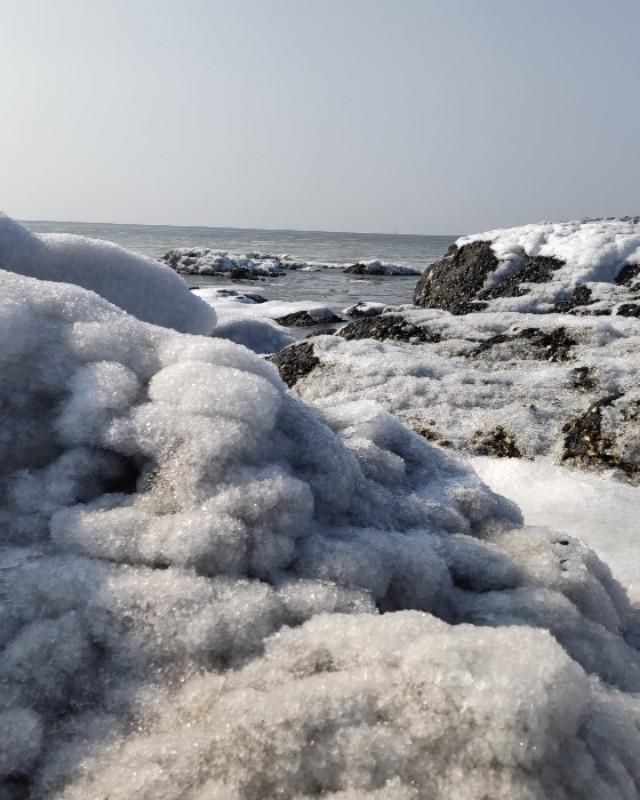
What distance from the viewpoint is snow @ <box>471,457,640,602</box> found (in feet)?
9.89

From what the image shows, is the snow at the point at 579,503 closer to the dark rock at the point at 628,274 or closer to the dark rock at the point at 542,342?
the dark rock at the point at 542,342

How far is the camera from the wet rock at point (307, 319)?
13.5m

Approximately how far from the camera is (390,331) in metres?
6.47

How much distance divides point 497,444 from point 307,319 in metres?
9.87

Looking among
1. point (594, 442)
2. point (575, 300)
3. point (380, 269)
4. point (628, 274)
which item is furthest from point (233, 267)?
point (594, 442)

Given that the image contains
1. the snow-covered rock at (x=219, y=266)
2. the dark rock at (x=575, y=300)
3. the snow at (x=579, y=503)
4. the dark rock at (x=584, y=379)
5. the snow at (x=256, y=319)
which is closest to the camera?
the snow at (x=579, y=503)

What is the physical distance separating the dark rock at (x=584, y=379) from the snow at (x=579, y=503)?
926mm

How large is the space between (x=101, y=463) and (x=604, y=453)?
3160 millimetres

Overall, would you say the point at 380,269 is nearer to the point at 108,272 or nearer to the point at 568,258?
the point at 568,258

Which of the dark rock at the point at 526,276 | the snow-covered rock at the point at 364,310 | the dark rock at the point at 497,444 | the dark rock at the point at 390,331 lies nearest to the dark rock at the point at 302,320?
the snow-covered rock at the point at 364,310

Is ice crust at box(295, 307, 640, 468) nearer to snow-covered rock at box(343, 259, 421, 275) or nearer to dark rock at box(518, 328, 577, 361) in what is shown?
dark rock at box(518, 328, 577, 361)

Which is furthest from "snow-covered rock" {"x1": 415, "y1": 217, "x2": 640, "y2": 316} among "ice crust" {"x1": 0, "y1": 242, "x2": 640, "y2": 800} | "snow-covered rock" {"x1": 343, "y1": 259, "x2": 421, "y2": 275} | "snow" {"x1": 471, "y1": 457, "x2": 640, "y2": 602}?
"snow-covered rock" {"x1": 343, "y1": 259, "x2": 421, "y2": 275}

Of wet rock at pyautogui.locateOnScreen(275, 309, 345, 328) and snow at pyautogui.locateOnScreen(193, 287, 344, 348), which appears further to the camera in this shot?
wet rock at pyautogui.locateOnScreen(275, 309, 345, 328)

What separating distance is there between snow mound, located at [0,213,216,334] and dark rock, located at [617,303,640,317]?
5.14 m
